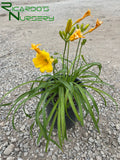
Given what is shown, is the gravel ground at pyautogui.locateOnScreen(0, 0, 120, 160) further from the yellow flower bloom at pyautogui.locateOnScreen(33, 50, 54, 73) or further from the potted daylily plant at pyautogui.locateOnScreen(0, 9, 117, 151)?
the yellow flower bloom at pyautogui.locateOnScreen(33, 50, 54, 73)

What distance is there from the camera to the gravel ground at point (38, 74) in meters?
1.15

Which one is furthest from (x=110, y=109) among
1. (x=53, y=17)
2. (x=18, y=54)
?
(x=53, y=17)

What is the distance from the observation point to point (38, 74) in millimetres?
1986

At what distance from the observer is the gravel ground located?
1150mm

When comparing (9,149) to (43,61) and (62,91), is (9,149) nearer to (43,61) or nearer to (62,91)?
(62,91)

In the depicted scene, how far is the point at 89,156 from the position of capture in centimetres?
113
